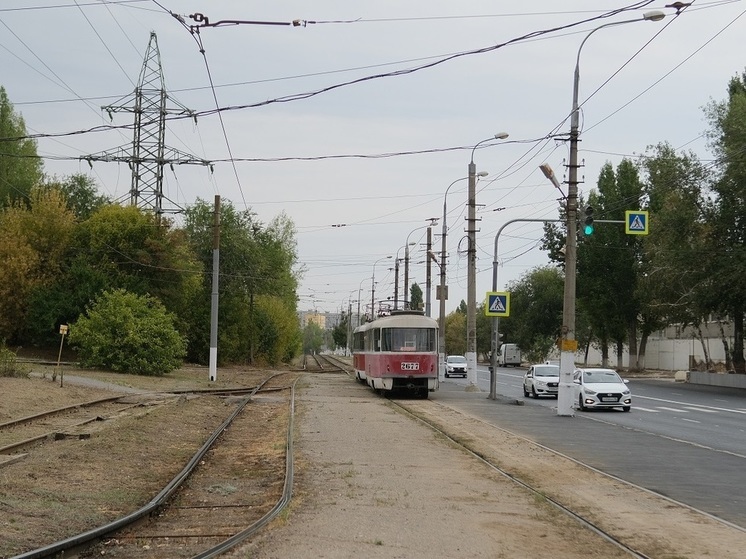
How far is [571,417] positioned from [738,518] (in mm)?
16722

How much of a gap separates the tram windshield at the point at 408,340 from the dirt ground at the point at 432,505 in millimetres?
14180

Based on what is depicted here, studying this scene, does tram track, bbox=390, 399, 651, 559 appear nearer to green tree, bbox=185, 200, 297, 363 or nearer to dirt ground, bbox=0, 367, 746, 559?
dirt ground, bbox=0, 367, 746, 559

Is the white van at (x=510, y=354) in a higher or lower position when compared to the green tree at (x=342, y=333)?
lower

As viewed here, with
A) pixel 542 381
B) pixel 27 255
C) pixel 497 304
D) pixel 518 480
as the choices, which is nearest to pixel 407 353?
pixel 497 304

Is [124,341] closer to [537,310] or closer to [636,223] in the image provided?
[636,223]

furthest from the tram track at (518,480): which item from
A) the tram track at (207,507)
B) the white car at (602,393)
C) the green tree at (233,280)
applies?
the green tree at (233,280)

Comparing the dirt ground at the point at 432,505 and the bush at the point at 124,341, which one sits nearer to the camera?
the dirt ground at the point at 432,505

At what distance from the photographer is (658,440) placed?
2128cm

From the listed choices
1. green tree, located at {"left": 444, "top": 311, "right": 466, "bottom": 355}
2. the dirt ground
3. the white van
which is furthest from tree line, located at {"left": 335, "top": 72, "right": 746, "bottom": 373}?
green tree, located at {"left": 444, "top": 311, "right": 466, "bottom": 355}

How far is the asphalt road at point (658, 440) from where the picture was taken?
13.9 metres

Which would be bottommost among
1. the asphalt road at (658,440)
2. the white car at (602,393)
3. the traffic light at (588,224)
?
the asphalt road at (658,440)

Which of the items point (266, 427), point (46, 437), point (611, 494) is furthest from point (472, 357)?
point (611, 494)

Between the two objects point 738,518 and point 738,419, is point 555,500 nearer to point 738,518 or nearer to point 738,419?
point 738,518

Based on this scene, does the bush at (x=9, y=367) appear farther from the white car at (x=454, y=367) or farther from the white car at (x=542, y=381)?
the white car at (x=454, y=367)
